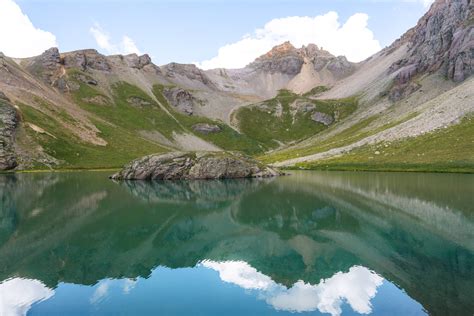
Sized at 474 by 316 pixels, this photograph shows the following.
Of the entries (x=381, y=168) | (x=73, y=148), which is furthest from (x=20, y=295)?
(x=73, y=148)

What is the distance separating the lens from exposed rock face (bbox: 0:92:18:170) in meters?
143

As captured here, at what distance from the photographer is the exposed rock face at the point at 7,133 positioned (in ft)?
470

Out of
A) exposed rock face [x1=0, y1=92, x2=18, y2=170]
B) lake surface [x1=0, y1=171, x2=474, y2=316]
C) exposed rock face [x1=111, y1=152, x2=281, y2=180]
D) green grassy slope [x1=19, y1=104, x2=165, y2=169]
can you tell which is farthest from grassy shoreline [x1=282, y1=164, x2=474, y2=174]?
exposed rock face [x1=0, y1=92, x2=18, y2=170]

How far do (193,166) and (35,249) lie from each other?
74195mm

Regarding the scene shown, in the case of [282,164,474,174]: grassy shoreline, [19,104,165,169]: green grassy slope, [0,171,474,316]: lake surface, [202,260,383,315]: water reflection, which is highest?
[19,104,165,169]: green grassy slope

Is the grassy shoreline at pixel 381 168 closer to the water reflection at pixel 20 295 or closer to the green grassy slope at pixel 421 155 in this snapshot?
the green grassy slope at pixel 421 155

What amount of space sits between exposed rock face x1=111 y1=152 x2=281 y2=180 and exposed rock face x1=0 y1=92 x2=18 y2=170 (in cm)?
6270

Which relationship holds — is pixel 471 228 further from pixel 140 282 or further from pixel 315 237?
pixel 140 282

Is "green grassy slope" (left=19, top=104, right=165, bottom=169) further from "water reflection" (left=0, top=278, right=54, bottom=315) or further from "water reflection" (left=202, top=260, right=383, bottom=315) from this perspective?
"water reflection" (left=202, top=260, right=383, bottom=315)

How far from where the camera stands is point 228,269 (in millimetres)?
26484

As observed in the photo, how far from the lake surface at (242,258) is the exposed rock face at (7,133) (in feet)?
347

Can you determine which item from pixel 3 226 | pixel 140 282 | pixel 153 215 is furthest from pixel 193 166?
pixel 140 282

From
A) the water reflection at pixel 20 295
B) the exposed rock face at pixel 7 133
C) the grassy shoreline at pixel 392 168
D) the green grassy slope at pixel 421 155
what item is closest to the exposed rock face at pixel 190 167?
the grassy shoreline at pixel 392 168

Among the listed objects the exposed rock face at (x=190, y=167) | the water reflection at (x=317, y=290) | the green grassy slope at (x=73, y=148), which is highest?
the green grassy slope at (x=73, y=148)
